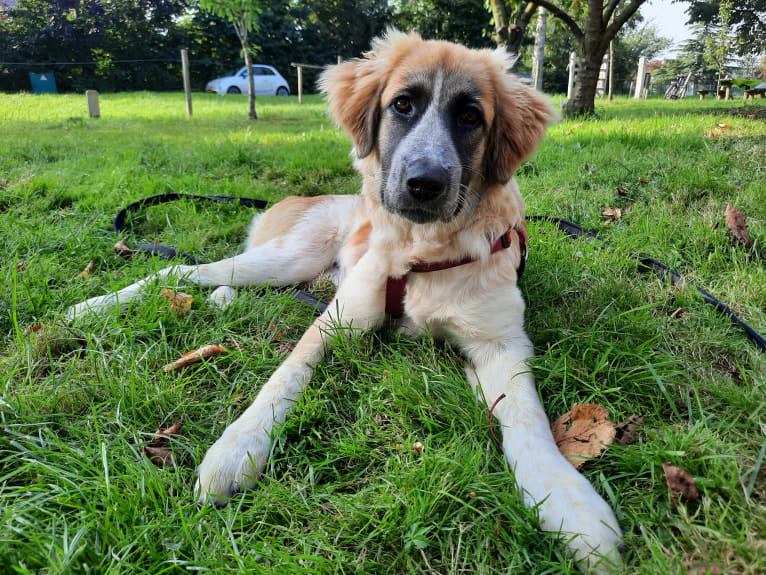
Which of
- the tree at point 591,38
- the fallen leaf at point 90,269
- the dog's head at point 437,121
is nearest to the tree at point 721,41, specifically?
the tree at point 591,38

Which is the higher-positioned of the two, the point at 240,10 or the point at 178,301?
the point at 240,10

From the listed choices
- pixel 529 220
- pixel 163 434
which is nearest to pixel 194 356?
pixel 163 434

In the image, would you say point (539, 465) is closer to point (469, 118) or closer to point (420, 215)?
point (420, 215)

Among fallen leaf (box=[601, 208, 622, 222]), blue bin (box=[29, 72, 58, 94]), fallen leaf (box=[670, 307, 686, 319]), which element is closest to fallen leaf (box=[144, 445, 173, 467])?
fallen leaf (box=[670, 307, 686, 319])

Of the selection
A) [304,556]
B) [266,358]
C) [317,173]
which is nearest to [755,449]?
[304,556]

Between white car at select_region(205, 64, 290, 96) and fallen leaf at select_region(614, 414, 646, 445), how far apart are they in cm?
2623

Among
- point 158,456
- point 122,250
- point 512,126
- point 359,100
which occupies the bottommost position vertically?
point 158,456

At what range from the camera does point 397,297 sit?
2.23m

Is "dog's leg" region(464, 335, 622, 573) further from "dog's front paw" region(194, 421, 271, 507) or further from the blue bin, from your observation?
the blue bin

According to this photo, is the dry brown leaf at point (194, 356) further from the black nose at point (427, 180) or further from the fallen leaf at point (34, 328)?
the black nose at point (427, 180)

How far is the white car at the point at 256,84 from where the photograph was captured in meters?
24.3

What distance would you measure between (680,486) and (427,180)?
51.9 inches

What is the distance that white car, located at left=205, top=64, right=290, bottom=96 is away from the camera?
24266mm

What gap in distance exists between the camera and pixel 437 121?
83.4 inches
